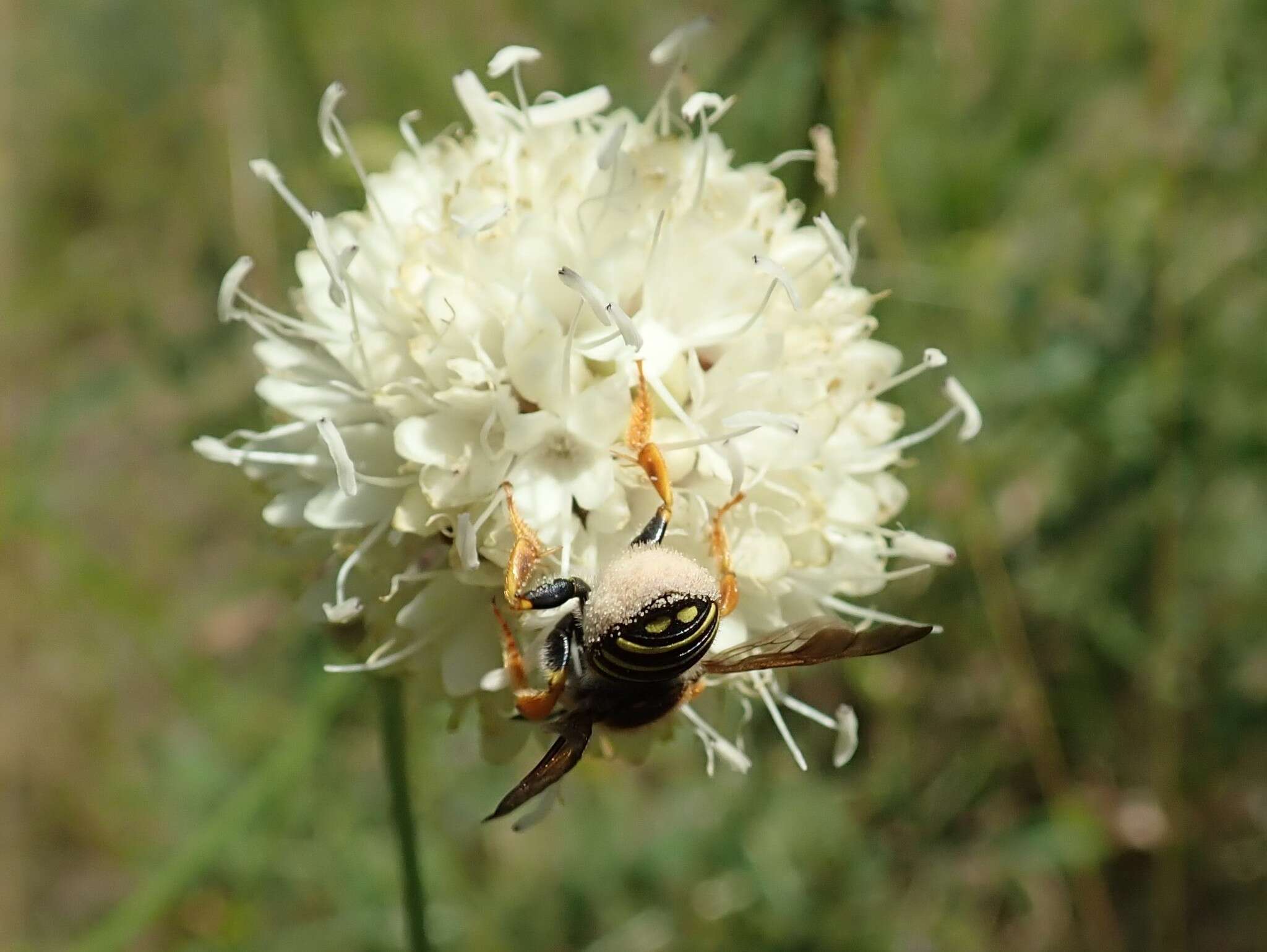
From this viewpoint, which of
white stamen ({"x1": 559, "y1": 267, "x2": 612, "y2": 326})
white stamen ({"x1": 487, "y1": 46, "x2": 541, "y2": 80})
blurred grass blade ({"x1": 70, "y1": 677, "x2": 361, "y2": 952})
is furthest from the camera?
blurred grass blade ({"x1": 70, "y1": 677, "x2": 361, "y2": 952})

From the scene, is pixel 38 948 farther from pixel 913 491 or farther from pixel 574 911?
pixel 913 491

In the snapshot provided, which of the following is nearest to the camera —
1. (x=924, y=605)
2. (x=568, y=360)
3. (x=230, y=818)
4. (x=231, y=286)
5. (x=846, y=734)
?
(x=568, y=360)

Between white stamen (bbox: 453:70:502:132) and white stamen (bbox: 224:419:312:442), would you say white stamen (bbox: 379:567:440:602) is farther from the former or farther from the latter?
white stamen (bbox: 453:70:502:132)

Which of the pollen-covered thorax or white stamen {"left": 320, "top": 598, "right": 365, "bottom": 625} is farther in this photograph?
white stamen {"left": 320, "top": 598, "right": 365, "bottom": 625}

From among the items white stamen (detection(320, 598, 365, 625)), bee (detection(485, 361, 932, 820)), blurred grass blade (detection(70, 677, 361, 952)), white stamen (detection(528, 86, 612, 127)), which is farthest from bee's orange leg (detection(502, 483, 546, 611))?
blurred grass blade (detection(70, 677, 361, 952))

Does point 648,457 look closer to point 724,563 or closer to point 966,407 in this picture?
point 724,563

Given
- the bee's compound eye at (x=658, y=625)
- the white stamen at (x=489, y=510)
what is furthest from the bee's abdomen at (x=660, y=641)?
the white stamen at (x=489, y=510)

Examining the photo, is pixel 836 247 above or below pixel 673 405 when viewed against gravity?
above

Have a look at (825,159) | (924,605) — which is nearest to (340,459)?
(825,159)
